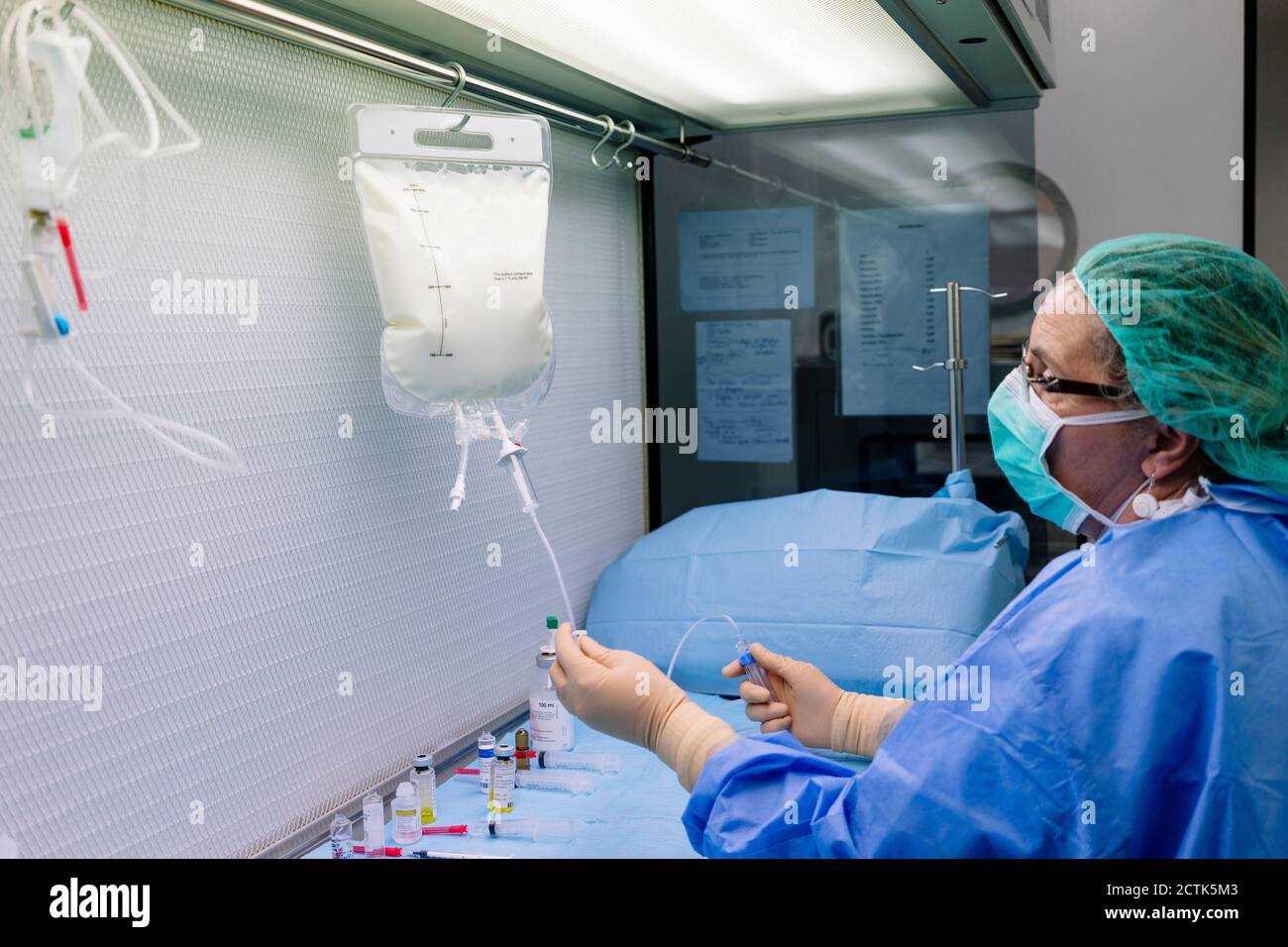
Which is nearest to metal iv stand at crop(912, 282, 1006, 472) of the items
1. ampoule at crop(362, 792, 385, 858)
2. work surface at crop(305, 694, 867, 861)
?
work surface at crop(305, 694, 867, 861)

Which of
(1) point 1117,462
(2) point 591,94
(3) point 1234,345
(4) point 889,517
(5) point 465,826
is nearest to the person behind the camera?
(3) point 1234,345

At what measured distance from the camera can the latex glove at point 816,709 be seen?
1600 mm

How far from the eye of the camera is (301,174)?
1354 mm

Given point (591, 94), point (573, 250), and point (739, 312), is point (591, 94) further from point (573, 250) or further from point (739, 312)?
point (739, 312)

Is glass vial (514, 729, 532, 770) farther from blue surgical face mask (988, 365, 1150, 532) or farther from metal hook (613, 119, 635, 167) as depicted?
metal hook (613, 119, 635, 167)

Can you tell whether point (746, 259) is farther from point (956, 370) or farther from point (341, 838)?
point (341, 838)

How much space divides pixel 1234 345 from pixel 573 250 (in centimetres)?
119

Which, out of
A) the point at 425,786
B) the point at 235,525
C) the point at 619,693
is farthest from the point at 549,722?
the point at 235,525

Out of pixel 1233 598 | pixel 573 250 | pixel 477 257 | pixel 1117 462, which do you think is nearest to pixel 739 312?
pixel 573 250

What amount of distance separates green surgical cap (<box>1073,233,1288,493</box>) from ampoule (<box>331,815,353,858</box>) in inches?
40.2

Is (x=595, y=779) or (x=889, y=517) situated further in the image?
(x=889, y=517)

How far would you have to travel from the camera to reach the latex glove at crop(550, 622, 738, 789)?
1298 millimetres

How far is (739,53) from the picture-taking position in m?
1.64

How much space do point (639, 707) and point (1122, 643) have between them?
0.58m
